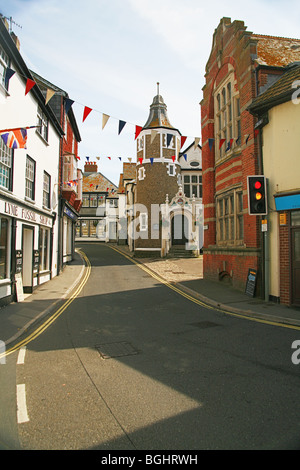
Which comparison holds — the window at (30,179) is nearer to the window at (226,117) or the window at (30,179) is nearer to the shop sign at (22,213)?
the shop sign at (22,213)

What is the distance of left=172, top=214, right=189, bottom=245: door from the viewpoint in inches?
1231

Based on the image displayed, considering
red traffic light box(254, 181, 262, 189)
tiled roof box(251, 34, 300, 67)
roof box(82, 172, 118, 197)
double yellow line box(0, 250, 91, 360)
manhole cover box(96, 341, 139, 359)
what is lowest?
double yellow line box(0, 250, 91, 360)

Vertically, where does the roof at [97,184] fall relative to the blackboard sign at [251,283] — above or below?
above

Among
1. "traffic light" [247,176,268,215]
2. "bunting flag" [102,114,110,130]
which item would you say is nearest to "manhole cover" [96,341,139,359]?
"traffic light" [247,176,268,215]

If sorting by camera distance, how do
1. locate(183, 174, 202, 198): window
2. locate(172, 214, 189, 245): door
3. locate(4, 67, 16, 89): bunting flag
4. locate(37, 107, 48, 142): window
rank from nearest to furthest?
locate(4, 67, 16, 89): bunting flag
locate(37, 107, 48, 142): window
locate(172, 214, 189, 245): door
locate(183, 174, 202, 198): window

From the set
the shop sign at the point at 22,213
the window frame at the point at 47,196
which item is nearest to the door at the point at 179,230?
the window frame at the point at 47,196

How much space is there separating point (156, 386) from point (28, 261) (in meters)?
10.5

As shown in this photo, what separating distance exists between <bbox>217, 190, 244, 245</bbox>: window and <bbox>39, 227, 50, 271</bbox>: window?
884cm

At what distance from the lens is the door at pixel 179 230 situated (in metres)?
31.3

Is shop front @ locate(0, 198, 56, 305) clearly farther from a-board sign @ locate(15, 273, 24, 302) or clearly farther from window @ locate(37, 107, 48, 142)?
window @ locate(37, 107, 48, 142)

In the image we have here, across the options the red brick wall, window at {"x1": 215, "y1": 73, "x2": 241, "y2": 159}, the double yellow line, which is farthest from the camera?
window at {"x1": 215, "y1": 73, "x2": 241, "y2": 159}

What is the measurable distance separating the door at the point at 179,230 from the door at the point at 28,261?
19304mm

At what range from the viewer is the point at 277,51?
1301cm

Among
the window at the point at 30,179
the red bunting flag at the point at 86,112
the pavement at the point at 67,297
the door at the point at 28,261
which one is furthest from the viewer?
the door at the point at 28,261
